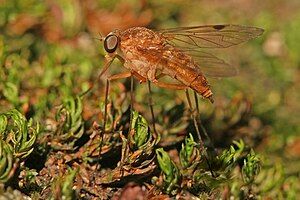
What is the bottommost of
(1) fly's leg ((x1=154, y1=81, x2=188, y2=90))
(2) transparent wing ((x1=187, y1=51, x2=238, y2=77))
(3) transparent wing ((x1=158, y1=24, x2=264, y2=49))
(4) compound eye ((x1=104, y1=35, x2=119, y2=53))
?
(1) fly's leg ((x1=154, y1=81, x2=188, y2=90))

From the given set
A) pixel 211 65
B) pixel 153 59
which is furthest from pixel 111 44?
pixel 211 65

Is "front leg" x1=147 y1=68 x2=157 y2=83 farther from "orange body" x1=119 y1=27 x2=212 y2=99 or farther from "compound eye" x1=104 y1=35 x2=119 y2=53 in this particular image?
"compound eye" x1=104 y1=35 x2=119 y2=53

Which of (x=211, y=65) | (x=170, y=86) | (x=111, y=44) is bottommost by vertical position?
(x=170, y=86)

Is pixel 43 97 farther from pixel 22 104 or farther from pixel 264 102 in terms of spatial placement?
pixel 264 102

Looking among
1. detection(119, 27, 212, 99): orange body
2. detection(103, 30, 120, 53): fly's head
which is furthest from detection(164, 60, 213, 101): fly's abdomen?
detection(103, 30, 120, 53): fly's head

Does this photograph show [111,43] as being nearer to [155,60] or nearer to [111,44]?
[111,44]

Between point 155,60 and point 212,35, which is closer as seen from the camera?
point 155,60

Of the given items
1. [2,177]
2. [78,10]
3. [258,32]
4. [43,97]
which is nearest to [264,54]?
[258,32]
